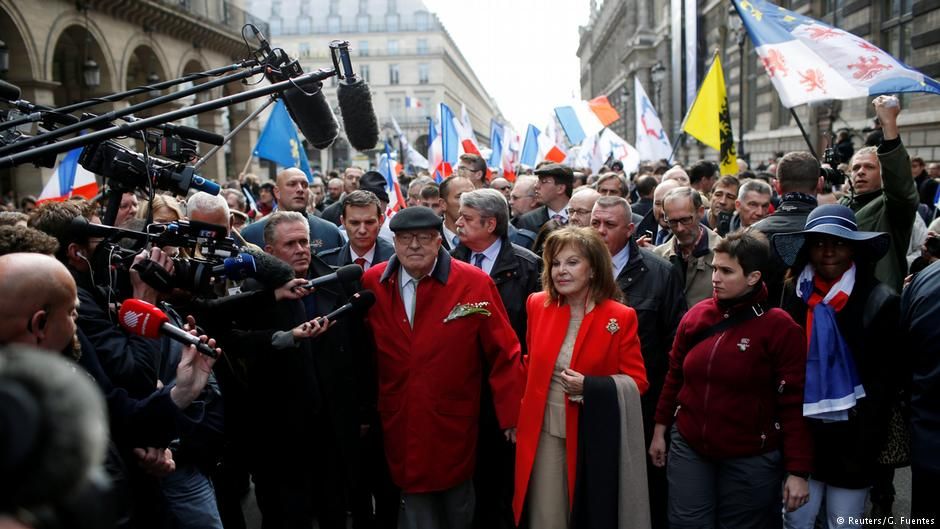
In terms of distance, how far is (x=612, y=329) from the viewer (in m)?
3.73

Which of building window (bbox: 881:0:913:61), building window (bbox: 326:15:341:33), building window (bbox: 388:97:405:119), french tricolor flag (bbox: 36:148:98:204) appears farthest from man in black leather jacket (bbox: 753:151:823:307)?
building window (bbox: 326:15:341:33)

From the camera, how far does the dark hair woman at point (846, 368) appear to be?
140 inches

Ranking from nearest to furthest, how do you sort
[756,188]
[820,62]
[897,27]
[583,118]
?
[756,188], [820,62], [897,27], [583,118]

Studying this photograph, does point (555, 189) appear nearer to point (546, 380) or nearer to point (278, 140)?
point (546, 380)

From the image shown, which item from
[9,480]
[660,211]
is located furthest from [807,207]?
[9,480]

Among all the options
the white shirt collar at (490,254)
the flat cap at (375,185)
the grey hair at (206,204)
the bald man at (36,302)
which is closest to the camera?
the bald man at (36,302)

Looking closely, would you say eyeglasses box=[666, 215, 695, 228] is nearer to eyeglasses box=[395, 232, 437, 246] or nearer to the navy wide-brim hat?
the navy wide-brim hat

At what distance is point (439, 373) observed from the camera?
3.96m

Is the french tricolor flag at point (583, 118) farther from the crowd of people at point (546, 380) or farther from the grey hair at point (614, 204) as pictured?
the crowd of people at point (546, 380)

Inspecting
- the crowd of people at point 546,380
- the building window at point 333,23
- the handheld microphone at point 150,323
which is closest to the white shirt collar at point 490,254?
the crowd of people at point 546,380

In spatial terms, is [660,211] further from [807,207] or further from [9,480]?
[9,480]

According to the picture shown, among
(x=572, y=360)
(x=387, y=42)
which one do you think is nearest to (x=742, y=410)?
(x=572, y=360)

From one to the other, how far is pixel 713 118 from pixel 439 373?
7.92 m

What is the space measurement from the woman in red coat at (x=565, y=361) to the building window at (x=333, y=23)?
9943 centimetres
